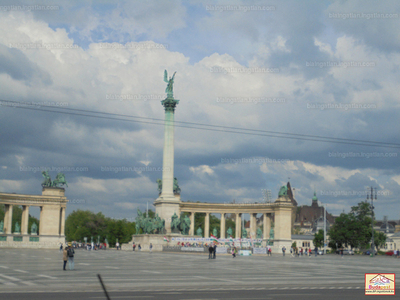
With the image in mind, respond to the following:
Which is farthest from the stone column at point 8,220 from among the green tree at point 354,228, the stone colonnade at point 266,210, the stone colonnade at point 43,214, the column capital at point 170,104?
the green tree at point 354,228

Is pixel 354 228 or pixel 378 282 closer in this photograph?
pixel 378 282

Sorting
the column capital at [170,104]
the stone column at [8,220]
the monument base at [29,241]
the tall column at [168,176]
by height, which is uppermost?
the column capital at [170,104]

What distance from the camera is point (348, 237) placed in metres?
126

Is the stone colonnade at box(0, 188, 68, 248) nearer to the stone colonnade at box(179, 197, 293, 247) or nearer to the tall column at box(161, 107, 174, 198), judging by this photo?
the stone colonnade at box(179, 197, 293, 247)

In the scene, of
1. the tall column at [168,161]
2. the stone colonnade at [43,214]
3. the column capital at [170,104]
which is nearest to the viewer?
the tall column at [168,161]

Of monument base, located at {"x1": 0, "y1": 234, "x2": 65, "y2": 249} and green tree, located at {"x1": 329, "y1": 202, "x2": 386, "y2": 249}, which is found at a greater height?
green tree, located at {"x1": 329, "y1": 202, "x2": 386, "y2": 249}

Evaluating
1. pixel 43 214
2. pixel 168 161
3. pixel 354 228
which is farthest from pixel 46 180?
pixel 354 228

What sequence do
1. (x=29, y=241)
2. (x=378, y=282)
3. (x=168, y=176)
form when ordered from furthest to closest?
(x=29, y=241) → (x=168, y=176) → (x=378, y=282)

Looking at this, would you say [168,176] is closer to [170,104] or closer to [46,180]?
[170,104]

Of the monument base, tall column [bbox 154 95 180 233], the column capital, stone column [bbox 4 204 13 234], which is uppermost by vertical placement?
the column capital

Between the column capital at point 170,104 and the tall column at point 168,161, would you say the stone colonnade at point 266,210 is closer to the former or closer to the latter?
the tall column at point 168,161

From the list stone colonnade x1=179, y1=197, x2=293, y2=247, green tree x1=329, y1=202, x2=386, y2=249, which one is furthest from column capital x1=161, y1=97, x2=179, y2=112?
green tree x1=329, y1=202, x2=386, y2=249

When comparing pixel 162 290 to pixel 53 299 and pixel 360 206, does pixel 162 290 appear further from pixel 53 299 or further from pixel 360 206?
pixel 360 206

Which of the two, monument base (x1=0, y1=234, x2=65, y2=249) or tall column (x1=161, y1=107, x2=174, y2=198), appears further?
monument base (x1=0, y1=234, x2=65, y2=249)
